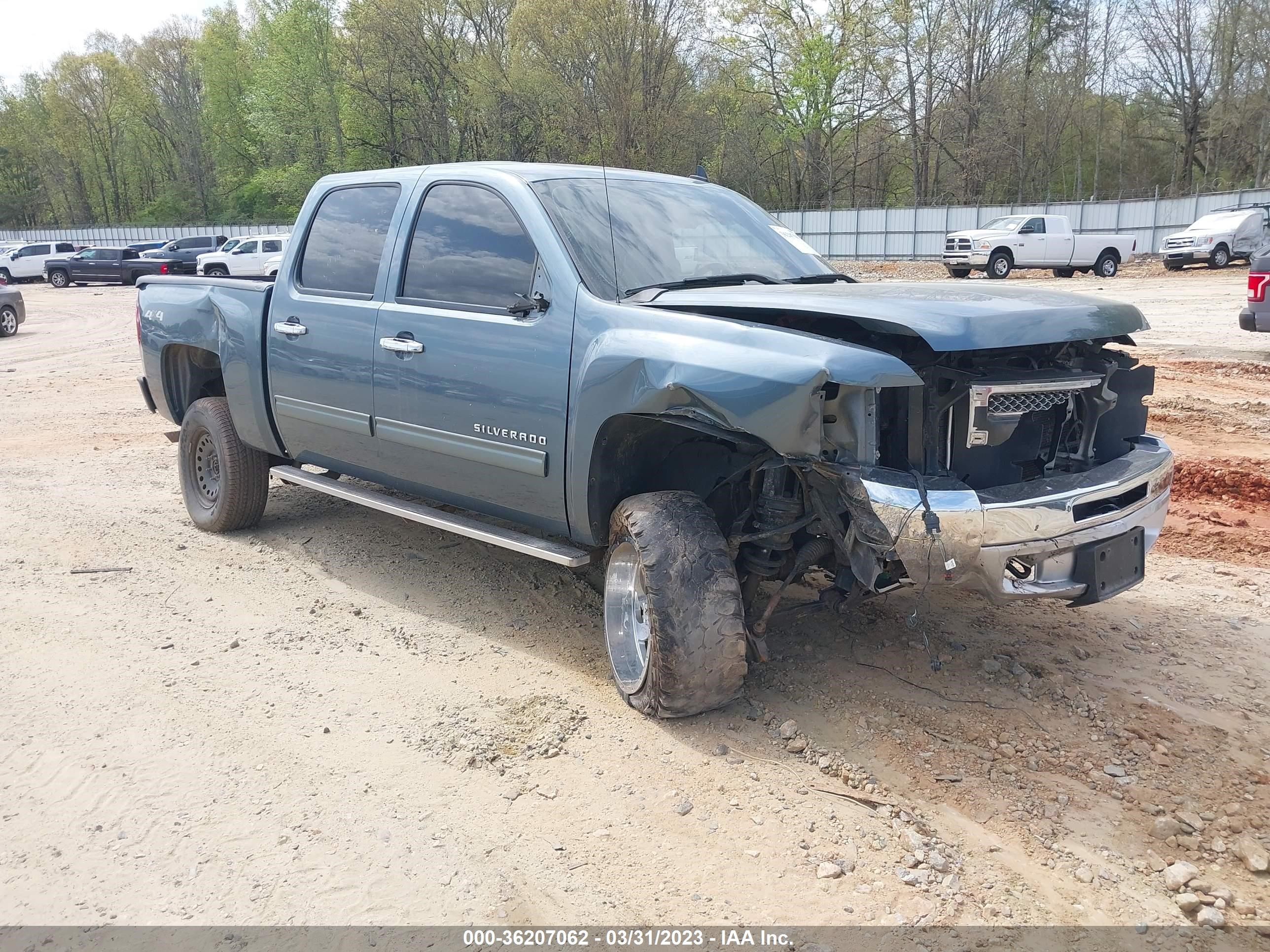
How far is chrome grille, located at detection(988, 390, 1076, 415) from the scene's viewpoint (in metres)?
3.29

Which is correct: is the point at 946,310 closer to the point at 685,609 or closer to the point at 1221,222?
the point at 685,609

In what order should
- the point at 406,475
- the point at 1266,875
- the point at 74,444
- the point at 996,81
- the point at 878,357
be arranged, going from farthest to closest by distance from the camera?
the point at 996,81
the point at 74,444
the point at 406,475
the point at 878,357
the point at 1266,875

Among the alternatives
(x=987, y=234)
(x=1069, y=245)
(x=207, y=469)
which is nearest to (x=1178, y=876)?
(x=207, y=469)

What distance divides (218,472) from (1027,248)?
24.2 meters

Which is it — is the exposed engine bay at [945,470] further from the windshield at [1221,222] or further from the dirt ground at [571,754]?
the windshield at [1221,222]

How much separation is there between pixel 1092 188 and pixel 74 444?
4623 cm

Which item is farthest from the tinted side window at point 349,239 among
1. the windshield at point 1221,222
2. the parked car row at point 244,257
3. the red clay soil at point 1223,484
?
the parked car row at point 244,257

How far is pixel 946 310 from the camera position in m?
3.19

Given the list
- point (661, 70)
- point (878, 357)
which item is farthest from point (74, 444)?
point (661, 70)

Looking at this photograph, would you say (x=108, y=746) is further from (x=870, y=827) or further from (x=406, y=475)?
(x=870, y=827)

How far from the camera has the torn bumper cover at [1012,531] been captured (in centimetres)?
306

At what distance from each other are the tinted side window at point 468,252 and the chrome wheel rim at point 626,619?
1.19 m

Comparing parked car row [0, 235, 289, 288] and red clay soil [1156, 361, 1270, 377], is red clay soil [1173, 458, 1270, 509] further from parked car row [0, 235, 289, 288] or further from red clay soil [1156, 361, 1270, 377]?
parked car row [0, 235, 289, 288]

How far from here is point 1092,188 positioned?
45.3m
